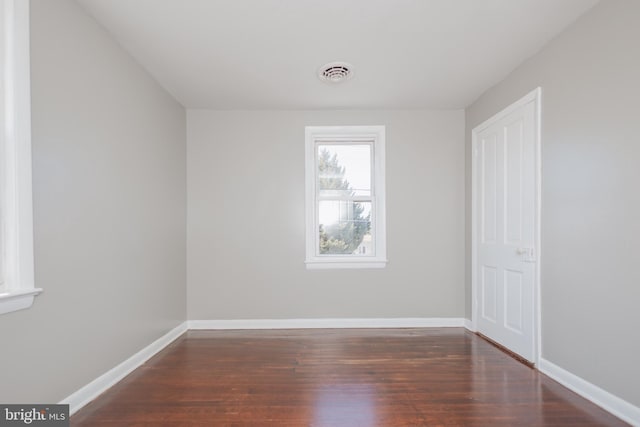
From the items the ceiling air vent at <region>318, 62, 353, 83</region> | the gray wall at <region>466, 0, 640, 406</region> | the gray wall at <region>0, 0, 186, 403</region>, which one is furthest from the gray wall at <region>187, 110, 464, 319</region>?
the gray wall at <region>466, 0, 640, 406</region>

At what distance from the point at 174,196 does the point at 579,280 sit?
359cm

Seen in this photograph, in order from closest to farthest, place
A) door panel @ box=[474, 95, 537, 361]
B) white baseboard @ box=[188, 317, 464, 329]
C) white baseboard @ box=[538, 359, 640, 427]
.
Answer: white baseboard @ box=[538, 359, 640, 427] < door panel @ box=[474, 95, 537, 361] < white baseboard @ box=[188, 317, 464, 329]

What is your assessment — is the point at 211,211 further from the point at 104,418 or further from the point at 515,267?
the point at 515,267

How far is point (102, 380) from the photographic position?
2.36 metres

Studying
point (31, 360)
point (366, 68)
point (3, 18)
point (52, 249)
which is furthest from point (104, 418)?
point (366, 68)

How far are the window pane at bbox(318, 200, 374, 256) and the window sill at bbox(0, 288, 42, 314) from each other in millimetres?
2753

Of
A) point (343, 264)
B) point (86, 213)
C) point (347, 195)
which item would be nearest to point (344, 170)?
point (347, 195)

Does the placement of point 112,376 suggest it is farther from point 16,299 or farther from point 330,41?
point 330,41

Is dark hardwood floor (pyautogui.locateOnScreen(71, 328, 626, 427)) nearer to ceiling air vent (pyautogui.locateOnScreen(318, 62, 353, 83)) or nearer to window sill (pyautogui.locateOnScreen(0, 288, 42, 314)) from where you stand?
window sill (pyautogui.locateOnScreen(0, 288, 42, 314))

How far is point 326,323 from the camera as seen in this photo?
392cm

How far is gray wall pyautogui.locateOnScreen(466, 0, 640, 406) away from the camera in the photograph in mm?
1970

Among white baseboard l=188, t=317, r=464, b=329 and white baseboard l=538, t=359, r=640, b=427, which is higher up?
white baseboard l=538, t=359, r=640, b=427

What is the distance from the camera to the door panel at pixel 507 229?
2.82m

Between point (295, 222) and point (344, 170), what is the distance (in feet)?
2.81
